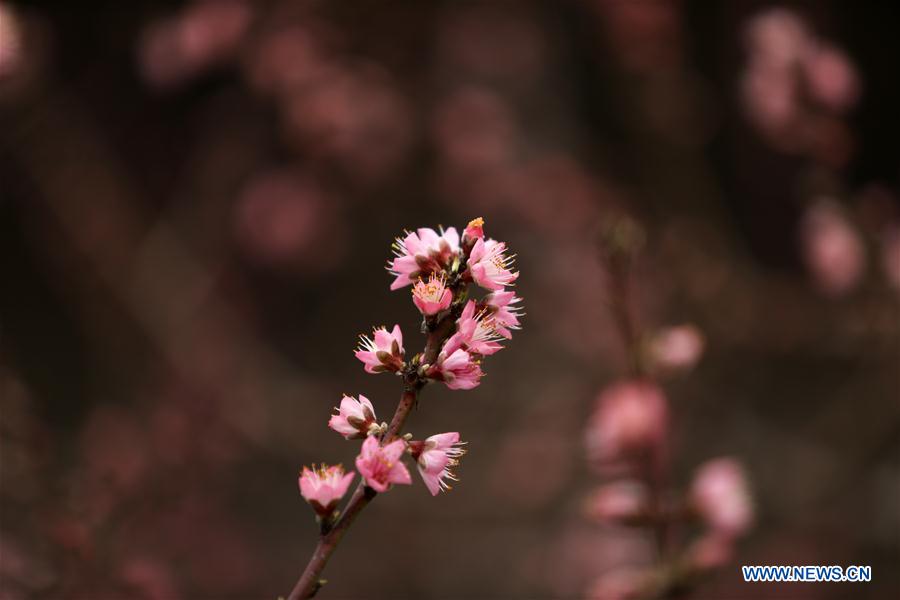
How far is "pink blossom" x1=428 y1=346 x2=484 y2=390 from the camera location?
1.99ft

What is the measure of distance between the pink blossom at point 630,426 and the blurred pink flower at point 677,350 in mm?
45

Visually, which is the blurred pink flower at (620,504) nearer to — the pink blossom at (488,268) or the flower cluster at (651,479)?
the flower cluster at (651,479)

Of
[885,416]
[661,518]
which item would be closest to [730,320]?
[885,416]

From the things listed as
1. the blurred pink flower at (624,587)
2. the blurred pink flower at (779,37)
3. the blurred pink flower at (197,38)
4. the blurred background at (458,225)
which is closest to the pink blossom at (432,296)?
the blurred pink flower at (624,587)

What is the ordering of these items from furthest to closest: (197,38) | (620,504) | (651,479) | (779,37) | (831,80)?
(197,38) < (779,37) < (831,80) < (620,504) < (651,479)

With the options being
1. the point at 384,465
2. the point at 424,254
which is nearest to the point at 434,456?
the point at 384,465

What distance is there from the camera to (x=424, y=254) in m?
0.67

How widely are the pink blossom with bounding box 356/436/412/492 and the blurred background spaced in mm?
1279

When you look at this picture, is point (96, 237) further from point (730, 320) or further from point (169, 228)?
point (730, 320)

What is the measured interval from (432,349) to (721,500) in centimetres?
72

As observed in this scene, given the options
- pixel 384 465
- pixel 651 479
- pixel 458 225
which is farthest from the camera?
pixel 458 225

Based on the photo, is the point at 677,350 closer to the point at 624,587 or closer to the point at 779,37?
the point at 624,587

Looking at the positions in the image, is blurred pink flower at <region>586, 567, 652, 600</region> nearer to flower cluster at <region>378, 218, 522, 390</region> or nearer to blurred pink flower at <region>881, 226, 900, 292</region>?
flower cluster at <region>378, 218, 522, 390</region>

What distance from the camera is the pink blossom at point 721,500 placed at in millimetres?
1102
